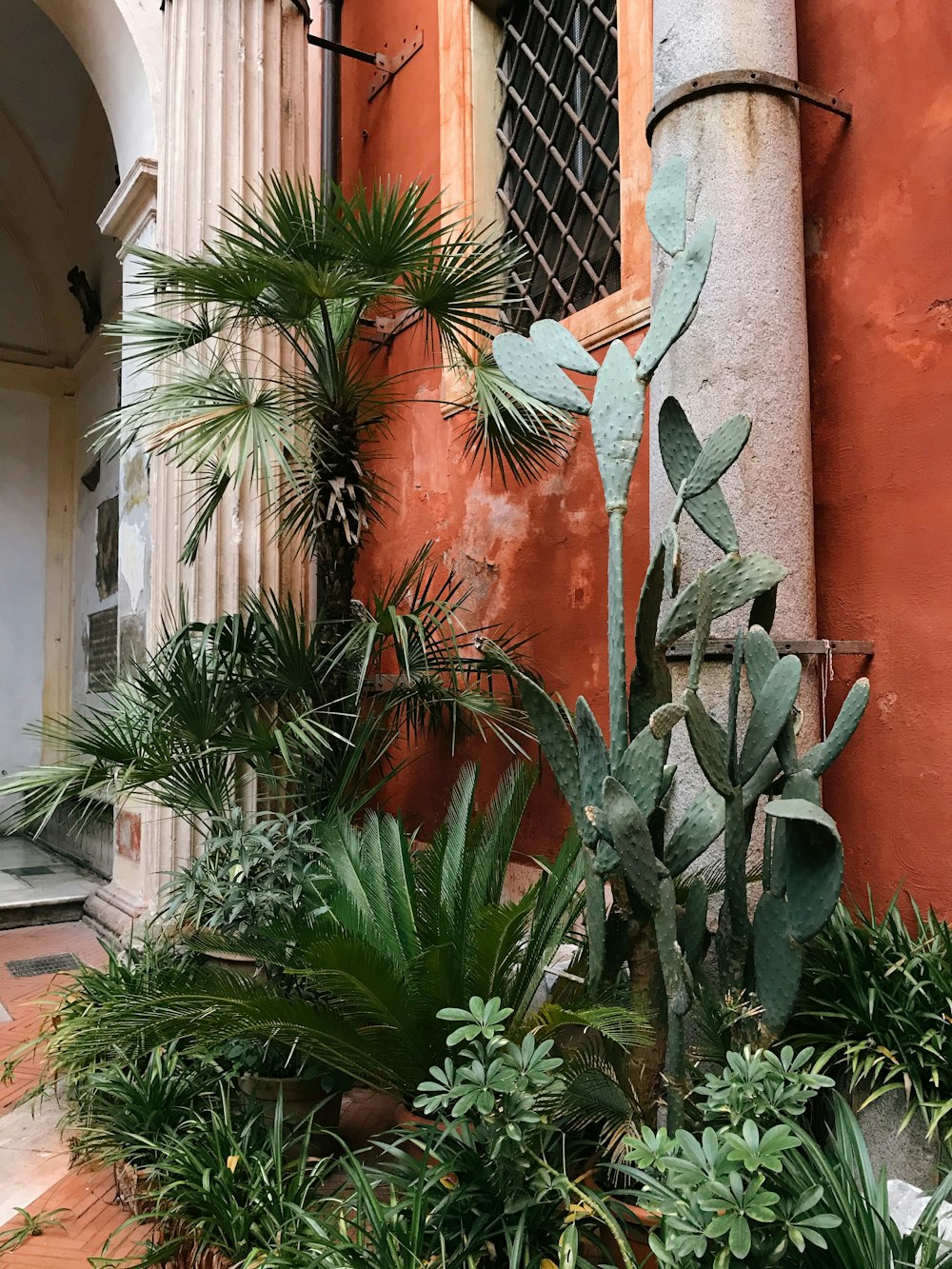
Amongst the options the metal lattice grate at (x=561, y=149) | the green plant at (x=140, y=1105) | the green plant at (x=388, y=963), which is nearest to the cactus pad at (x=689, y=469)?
the green plant at (x=388, y=963)

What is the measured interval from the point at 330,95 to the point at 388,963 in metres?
6.02

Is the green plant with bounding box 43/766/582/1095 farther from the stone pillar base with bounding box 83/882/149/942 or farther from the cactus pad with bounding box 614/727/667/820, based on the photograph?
the stone pillar base with bounding box 83/882/149/942

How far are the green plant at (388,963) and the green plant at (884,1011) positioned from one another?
728mm

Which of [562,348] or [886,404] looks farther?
[886,404]

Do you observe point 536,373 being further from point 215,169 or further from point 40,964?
point 40,964

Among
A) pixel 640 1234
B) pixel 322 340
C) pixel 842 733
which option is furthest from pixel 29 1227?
pixel 322 340

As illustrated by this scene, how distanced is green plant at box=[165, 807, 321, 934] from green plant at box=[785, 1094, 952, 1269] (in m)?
1.71

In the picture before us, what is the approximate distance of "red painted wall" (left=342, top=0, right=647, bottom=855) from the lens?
15.1 feet

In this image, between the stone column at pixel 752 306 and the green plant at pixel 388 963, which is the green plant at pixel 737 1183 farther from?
the stone column at pixel 752 306

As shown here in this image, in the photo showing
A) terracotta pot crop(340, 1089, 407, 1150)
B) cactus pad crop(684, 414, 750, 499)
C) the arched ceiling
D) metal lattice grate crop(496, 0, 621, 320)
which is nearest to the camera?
cactus pad crop(684, 414, 750, 499)

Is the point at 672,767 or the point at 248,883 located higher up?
the point at 672,767

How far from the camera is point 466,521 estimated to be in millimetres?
5434

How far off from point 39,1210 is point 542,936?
5.83ft

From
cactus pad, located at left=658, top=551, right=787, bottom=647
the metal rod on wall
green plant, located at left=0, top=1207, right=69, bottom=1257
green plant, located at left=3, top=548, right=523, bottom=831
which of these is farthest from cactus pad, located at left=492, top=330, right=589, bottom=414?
the metal rod on wall
